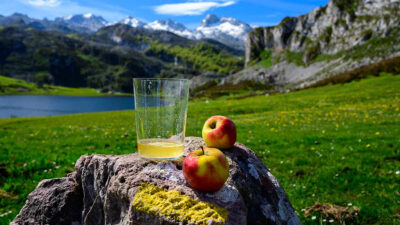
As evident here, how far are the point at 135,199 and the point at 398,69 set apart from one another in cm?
6684

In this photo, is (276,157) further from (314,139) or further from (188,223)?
(188,223)

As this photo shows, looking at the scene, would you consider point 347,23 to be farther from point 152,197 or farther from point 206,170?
point 152,197

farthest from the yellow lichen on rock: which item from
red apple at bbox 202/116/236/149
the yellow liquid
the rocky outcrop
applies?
the rocky outcrop

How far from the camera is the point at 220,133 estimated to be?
4.21 m

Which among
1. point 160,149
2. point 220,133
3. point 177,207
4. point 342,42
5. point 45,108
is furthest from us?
point 342,42

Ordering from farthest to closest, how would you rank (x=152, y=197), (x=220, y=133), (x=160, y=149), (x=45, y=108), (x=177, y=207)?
(x=45, y=108) → (x=220, y=133) → (x=160, y=149) → (x=152, y=197) → (x=177, y=207)

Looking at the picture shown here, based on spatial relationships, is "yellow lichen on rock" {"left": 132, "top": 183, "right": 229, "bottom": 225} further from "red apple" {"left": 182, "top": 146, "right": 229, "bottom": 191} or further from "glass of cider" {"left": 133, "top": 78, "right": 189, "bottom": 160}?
"glass of cider" {"left": 133, "top": 78, "right": 189, "bottom": 160}

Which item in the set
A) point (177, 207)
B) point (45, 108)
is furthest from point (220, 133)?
point (45, 108)

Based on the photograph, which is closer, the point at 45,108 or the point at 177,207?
the point at 177,207

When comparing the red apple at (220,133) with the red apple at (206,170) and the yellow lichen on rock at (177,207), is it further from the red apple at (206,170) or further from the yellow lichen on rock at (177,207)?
the yellow lichen on rock at (177,207)

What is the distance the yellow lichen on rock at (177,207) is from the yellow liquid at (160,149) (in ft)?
1.99

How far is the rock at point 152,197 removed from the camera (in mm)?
3010

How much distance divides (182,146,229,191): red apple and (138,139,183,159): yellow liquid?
0.58 metres

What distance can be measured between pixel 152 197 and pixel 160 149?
0.76 meters
